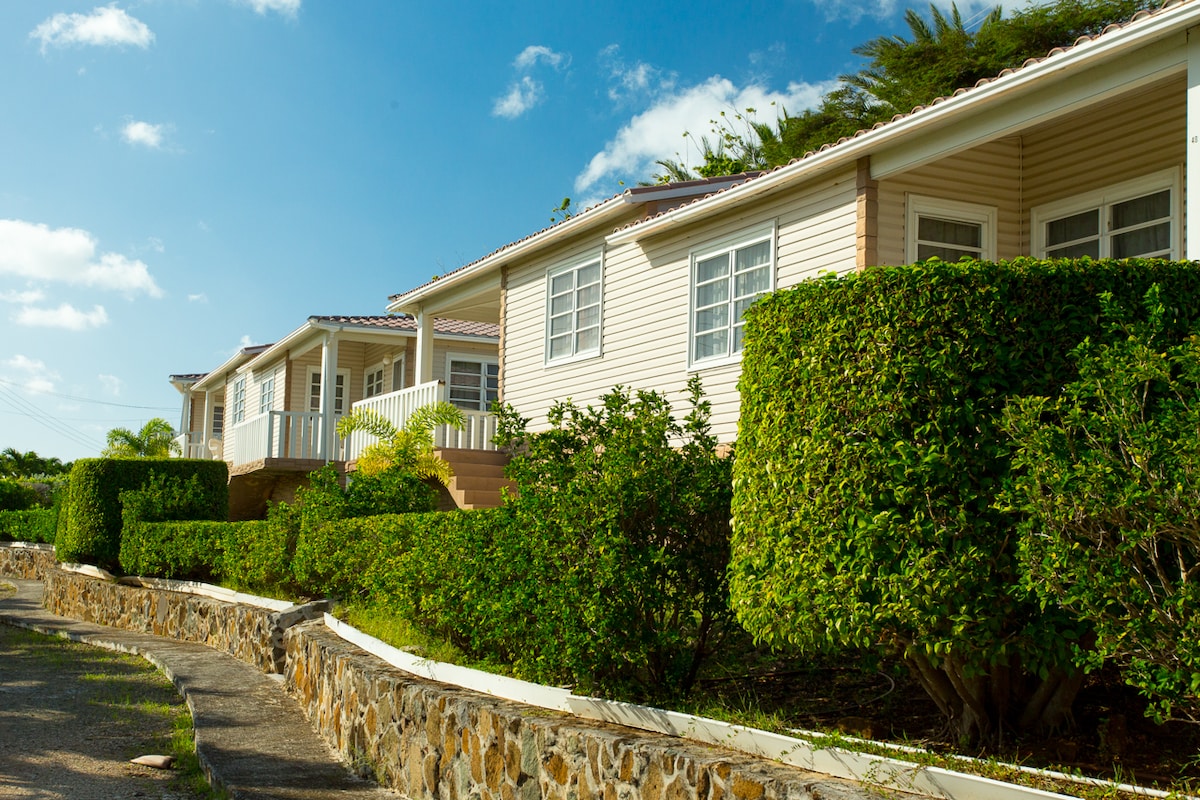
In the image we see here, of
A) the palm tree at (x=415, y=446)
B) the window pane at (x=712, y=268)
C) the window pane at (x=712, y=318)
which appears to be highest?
the window pane at (x=712, y=268)

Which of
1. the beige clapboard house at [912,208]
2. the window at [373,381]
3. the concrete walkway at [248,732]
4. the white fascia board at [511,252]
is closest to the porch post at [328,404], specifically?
the white fascia board at [511,252]

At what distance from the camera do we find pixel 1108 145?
10609mm

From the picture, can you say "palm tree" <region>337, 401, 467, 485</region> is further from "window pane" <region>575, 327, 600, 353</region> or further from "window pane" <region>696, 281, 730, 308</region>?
"window pane" <region>696, 281, 730, 308</region>

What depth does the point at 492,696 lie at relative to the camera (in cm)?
661

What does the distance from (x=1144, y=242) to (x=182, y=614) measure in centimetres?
1186

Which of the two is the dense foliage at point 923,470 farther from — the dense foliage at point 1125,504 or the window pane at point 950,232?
the window pane at point 950,232

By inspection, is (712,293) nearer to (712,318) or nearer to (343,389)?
(712,318)

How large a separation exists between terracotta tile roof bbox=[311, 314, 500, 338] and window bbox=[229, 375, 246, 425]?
7.76 metres

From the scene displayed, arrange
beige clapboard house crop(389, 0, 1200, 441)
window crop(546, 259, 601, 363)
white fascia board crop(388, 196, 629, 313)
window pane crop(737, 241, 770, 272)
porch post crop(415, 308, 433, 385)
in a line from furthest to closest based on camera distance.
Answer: porch post crop(415, 308, 433, 385)
window crop(546, 259, 601, 363)
white fascia board crop(388, 196, 629, 313)
window pane crop(737, 241, 770, 272)
beige clapboard house crop(389, 0, 1200, 441)

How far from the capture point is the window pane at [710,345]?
42.0 ft

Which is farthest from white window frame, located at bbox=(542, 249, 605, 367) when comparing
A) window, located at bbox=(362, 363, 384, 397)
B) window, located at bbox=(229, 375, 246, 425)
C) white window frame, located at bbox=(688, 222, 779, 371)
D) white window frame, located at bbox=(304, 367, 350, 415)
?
window, located at bbox=(229, 375, 246, 425)

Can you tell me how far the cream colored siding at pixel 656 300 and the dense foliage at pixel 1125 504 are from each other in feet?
20.0

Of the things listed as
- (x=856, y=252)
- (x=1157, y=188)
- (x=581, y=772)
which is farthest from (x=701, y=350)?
(x=581, y=772)

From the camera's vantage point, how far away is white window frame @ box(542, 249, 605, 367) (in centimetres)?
1519
